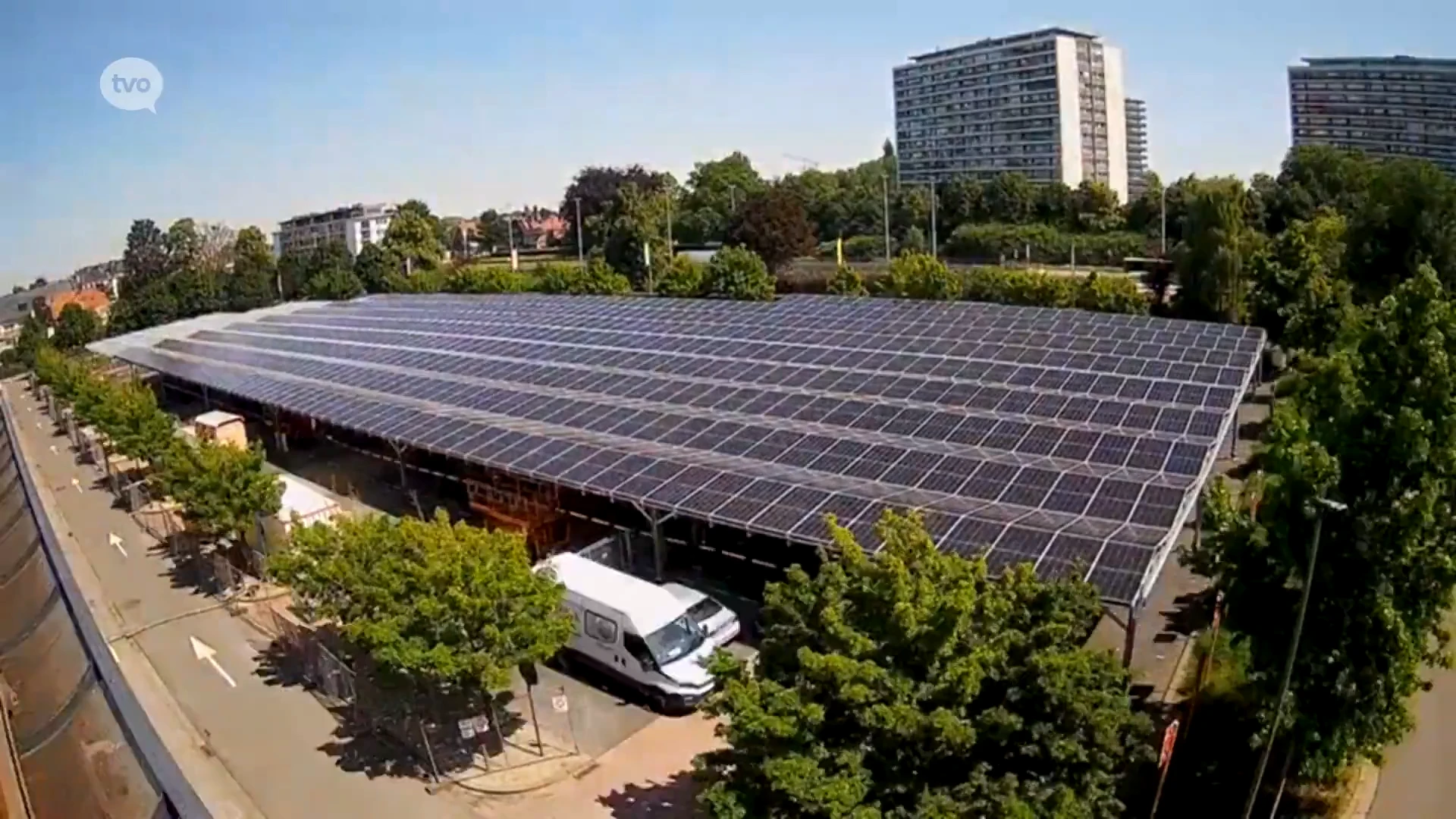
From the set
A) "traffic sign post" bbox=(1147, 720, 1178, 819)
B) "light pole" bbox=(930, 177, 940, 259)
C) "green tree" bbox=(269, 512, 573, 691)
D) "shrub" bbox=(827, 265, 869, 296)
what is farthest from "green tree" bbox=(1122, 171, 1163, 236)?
"green tree" bbox=(269, 512, 573, 691)

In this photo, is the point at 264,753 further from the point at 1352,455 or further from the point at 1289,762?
the point at 1352,455

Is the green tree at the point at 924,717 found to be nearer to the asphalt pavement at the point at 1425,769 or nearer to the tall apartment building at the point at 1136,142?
the asphalt pavement at the point at 1425,769

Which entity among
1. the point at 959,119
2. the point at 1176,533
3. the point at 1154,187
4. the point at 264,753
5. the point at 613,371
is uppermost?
the point at 959,119

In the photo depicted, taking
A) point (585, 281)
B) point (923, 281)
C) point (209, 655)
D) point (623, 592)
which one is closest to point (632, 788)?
point (623, 592)

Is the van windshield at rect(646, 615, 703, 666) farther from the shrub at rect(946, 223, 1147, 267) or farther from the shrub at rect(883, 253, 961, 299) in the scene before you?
the shrub at rect(946, 223, 1147, 267)

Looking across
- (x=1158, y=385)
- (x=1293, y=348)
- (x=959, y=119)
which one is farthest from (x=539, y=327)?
(x=959, y=119)
